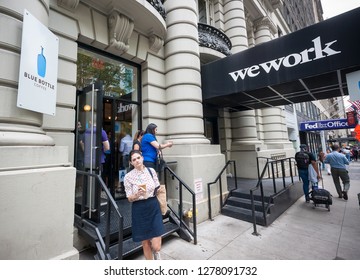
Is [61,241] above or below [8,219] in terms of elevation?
below

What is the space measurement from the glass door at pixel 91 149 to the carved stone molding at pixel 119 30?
1.80 meters

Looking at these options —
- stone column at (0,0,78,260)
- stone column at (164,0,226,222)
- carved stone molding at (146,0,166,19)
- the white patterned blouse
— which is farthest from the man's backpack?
stone column at (0,0,78,260)

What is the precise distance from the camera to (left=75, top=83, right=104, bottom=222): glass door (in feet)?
12.4

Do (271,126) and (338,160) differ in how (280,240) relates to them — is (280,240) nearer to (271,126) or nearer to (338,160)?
(338,160)

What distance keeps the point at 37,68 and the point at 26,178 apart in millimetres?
1693

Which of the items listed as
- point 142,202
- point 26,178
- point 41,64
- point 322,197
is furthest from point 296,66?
point 26,178

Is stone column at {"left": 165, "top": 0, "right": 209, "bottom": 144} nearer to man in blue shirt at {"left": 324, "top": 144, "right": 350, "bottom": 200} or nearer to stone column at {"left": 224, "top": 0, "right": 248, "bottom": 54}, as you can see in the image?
stone column at {"left": 224, "top": 0, "right": 248, "bottom": 54}

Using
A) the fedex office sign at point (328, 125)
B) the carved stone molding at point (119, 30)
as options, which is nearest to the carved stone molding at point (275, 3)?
the fedex office sign at point (328, 125)

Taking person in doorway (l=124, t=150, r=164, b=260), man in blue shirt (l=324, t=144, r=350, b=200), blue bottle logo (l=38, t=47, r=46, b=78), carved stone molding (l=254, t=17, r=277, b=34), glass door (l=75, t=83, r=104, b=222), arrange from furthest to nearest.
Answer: carved stone molding (l=254, t=17, r=277, b=34), man in blue shirt (l=324, t=144, r=350, b=200), glass door (l=75, t=83, r=104, b=222), blue bottle logo (l=38, t=47, r=46, b=78), person in doorway (l=124, t=150, r=164, b=260)

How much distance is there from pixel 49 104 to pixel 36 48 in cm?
86

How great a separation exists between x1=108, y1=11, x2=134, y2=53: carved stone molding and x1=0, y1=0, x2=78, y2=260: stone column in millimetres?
2088

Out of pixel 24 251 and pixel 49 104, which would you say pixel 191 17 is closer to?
pixel 49 104
